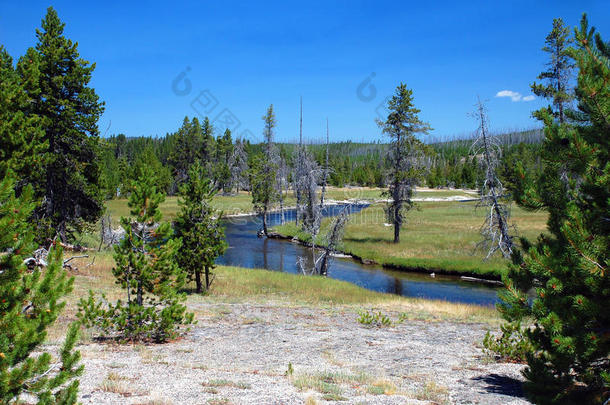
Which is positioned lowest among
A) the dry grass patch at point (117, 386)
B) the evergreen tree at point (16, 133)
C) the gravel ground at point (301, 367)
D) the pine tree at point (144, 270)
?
the gravel ground at point (301, 367)

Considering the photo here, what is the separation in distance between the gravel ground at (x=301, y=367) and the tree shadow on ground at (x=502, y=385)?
19mm

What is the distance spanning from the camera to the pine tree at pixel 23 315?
4648 mm

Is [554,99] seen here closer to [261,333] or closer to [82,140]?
[261,333]

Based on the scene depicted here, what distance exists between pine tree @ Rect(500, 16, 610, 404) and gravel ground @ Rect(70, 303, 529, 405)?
63.1 inches

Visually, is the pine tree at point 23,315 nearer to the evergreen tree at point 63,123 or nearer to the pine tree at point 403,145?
the evergreen tree at point 63,123

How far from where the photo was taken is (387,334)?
13602 mm

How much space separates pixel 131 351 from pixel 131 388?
327 cm

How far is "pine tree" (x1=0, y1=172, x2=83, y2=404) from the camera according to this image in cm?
465

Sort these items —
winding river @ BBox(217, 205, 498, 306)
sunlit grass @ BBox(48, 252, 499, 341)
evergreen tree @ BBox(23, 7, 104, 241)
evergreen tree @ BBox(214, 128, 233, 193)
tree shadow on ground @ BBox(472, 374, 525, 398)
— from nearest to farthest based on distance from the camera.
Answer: tree shadow on ground @ BBox(472, 374, 525, 398) < sunlit grass @ BBox(48, 252, 499, 341) < evergreen tree @ BBox(23, 7, 104, 241) < winding river @ BBox(217, 205, 498, 306) < evergreen tree @ BBox(214, 128, 233, 193)

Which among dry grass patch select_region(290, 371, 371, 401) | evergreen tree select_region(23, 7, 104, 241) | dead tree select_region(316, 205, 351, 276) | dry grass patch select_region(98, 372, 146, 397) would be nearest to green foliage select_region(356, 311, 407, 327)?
dry grass patch select_region(290, 371, 371, 401)

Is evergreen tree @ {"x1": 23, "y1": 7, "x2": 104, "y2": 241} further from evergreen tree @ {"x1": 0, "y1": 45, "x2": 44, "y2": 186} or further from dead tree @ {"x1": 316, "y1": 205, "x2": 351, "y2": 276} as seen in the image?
dead tree @ {"x1": 316, "y1": 205, "x2": 351, "y2": 276}

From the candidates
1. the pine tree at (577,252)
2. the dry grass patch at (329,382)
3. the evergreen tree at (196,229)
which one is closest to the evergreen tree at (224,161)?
the evergreen tree at (196,229)

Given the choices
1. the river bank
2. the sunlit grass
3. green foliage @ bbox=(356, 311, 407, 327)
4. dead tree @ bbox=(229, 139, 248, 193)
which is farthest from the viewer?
dead tree @ bbox=(229, 139, 248, 193)

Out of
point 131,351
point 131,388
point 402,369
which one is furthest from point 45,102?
point 402,369
